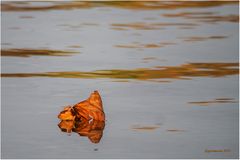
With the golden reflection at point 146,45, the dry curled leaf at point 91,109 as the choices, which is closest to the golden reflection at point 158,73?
the golden reflection at point 146,45

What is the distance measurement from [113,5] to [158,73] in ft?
19.5

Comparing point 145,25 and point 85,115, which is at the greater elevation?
point 145,25

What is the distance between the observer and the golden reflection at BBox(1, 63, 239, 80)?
9.58 metres

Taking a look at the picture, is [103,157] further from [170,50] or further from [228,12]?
[228,12]

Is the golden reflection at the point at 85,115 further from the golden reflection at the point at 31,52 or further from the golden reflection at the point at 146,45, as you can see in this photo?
the golden reflection at the point at 146,45

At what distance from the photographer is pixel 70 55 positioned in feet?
35.5

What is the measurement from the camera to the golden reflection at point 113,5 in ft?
49.7

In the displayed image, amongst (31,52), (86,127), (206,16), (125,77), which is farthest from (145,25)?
(86,127)

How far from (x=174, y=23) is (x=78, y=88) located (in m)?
4.47

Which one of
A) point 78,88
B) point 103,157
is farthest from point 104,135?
point 78,88

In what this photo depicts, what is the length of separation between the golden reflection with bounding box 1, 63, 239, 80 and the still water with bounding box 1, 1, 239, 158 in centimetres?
1

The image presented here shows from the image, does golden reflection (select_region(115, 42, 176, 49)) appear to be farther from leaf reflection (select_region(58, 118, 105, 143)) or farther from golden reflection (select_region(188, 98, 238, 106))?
leaf reflection (select_region(58, 118, 105, 143))

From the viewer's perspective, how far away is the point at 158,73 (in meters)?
9.73

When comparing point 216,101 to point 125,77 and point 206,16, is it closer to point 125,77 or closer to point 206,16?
point 125,77
